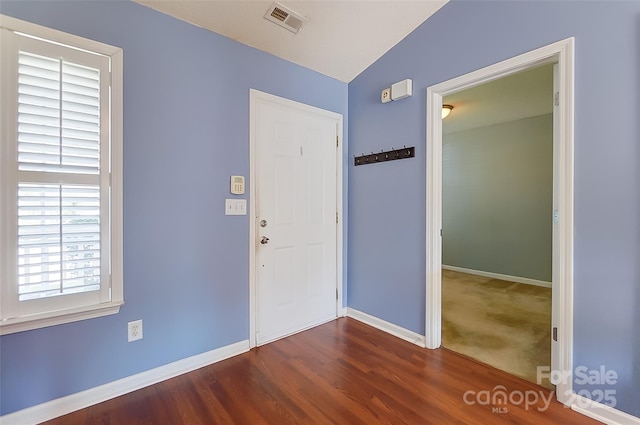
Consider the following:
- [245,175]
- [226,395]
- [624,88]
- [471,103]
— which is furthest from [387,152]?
[226,395]

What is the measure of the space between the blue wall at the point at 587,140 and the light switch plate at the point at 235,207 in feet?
4.51

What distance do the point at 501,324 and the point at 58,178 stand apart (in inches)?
144

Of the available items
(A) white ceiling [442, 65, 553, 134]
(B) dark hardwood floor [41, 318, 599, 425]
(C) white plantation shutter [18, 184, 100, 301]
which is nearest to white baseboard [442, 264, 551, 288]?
(A) white ceiling [442, 65, 553, 134]

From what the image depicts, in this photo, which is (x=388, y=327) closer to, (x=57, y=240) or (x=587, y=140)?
(x=587, y=140)

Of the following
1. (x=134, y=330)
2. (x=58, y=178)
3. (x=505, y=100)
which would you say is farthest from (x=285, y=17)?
(x=505, y=100)

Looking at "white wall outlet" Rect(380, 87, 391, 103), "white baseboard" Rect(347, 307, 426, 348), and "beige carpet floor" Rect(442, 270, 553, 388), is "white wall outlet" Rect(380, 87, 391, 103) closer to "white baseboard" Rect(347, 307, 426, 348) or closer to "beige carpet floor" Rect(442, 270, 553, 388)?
"white baseboard" Rect(347, 307, 426, 348)

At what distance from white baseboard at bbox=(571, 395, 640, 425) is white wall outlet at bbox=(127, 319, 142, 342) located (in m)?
2.66

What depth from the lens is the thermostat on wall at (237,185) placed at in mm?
2246

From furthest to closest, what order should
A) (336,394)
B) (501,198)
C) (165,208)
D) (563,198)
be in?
(501,198)
(165,208)
(336,394)
(563,198)

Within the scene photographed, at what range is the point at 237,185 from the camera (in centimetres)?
226

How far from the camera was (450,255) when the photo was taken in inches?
207

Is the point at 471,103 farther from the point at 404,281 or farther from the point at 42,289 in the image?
the point at 42,289

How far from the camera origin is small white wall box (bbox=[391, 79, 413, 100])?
2.46m

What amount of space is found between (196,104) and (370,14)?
1.49m
